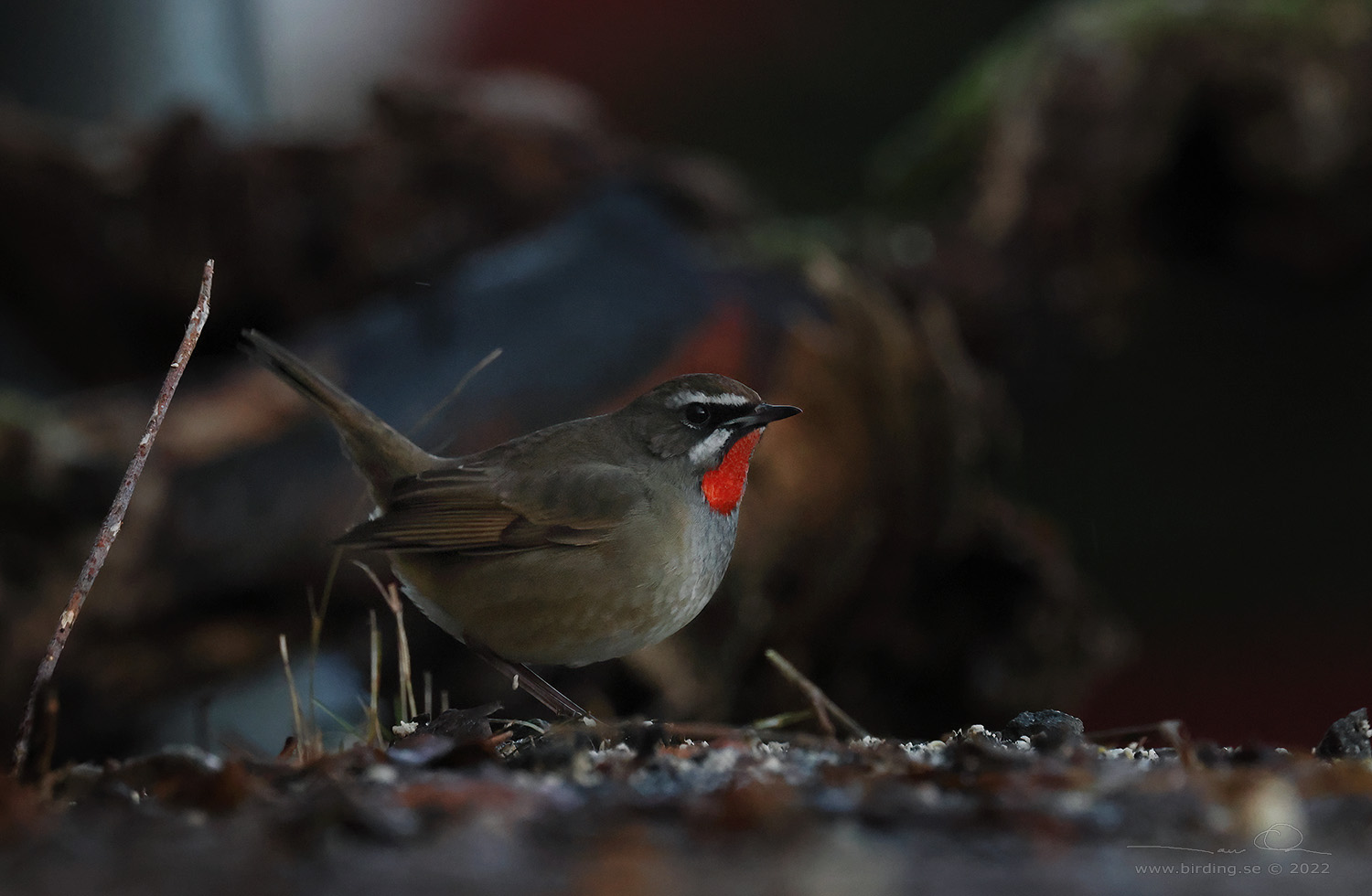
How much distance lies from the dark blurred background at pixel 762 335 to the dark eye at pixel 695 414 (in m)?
1.73

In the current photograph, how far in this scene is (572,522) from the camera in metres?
3.40

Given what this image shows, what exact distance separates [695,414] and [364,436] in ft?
3.28

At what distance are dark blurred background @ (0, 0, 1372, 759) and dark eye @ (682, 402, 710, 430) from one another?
5.67 ft

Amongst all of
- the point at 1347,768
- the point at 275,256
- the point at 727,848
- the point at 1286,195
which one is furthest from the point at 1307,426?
the point at 727,848

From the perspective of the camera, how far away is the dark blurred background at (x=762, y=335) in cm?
558

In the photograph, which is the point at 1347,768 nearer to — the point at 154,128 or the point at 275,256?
the point at 275,256

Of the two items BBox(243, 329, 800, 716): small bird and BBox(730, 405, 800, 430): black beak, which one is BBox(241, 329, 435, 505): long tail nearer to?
BBox(243, 329, 800, 716): small bird

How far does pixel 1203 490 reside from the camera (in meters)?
10.2
